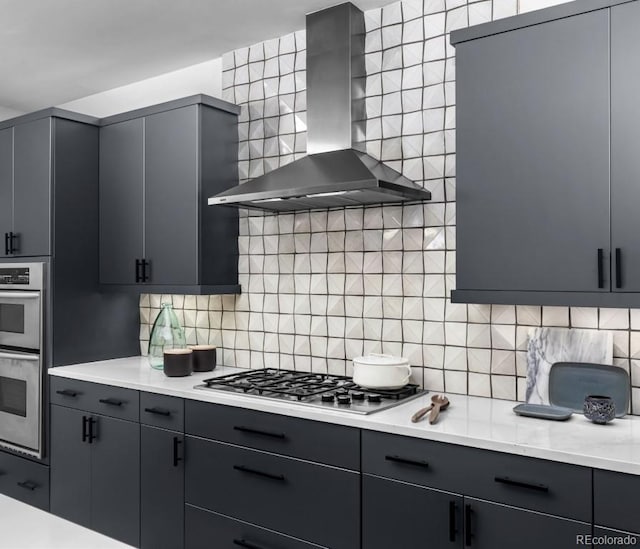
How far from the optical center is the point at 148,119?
126 inches

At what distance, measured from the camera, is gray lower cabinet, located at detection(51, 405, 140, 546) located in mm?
2812

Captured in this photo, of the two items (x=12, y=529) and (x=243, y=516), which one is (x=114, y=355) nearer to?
(x=12, y=529)

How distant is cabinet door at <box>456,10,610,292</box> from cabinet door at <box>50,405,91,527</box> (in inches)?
83.3

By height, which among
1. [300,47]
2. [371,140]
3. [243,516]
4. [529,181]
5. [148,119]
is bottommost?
[243,516]

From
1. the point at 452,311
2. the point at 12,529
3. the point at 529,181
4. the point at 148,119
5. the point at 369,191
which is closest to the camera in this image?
the point at 529,181

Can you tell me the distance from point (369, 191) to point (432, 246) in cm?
46

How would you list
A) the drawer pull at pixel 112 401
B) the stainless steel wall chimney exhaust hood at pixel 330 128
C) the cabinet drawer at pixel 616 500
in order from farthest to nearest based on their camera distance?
1. the drawer pull at pixel 112 401
2. the stainless steel wall chimney exhaust hood at pixel 330 128
3. the cabinet drawer at pixel 616 500

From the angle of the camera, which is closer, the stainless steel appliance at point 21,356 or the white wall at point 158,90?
the stainless steel appliance at point 21,356

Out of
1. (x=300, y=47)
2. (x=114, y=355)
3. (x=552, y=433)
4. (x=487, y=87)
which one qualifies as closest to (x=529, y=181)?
(x=487, y=87)

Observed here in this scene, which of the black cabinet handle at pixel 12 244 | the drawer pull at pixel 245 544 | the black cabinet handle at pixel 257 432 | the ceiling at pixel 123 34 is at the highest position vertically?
the ceiling at pixel 123 34

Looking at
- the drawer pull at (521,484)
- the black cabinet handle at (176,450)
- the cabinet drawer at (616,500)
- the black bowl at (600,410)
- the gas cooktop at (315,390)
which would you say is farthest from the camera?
the black cabinet handle at (176,450)

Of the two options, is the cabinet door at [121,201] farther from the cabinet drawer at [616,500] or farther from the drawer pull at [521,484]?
the cabinet drawer at [616,500]

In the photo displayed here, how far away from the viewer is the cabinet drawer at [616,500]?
1592 millimetres

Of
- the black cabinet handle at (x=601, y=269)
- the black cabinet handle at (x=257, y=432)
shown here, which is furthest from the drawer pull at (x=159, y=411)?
the black cabinet handle at (x=601, y=269)
